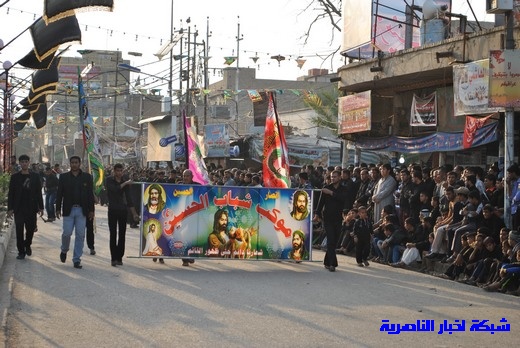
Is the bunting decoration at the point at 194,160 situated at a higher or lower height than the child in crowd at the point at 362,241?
higher

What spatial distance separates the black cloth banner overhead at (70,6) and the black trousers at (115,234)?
332 cm

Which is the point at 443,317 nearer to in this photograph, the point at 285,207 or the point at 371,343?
the point at 371,343

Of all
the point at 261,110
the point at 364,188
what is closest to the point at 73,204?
the point at 364,188

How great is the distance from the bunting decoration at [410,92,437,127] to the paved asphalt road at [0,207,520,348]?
26.7 feet

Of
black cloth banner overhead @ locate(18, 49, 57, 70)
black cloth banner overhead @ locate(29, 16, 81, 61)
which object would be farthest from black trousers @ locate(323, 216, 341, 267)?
black cloth banner overhead @ locate(18, 49, 57, 70)

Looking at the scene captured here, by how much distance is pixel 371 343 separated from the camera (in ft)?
27.1

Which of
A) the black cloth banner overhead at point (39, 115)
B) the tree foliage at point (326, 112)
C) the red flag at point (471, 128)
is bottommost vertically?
the red flag at point (471, 128)

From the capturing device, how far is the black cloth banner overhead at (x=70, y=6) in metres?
13.7

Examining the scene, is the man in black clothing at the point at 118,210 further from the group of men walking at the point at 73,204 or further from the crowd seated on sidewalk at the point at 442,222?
the crowd seated on sidewalk at the point at 442,222

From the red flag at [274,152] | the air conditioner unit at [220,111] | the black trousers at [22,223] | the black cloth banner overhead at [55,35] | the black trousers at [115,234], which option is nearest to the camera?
the black trousers at [115,234]

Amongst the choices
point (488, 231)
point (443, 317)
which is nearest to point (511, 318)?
point (443, 317)

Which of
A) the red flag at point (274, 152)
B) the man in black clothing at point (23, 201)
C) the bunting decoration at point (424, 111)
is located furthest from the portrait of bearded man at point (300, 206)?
the bunting decoration at point (424, 111)

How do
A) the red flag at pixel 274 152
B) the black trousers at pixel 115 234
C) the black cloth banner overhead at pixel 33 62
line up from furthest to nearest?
the black cloth banner overhead at pixel 33 62 < the red flag at pixel 274 152 < the black trousers at pixel 115 234

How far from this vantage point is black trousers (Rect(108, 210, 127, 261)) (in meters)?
14.6
